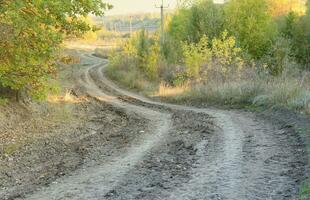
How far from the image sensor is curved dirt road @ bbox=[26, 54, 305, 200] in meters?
8.46

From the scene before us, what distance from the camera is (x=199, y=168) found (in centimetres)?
1025

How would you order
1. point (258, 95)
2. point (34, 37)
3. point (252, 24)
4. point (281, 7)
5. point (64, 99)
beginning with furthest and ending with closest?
1. point (281, 7)
2. point (252, 24)
3. point (64, 99)
4. point (258, 95)
5. point (34, 37)

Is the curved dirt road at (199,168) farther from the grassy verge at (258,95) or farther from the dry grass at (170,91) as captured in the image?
the dry grass at (170,91)

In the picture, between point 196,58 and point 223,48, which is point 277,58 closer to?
point 223,48

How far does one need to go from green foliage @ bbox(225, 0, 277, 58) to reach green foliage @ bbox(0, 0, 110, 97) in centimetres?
3425

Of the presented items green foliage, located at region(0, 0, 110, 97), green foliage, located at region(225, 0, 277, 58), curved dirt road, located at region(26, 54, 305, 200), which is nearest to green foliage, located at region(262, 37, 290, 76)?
curved dirt road, located at region(26, 54, 305, 200)

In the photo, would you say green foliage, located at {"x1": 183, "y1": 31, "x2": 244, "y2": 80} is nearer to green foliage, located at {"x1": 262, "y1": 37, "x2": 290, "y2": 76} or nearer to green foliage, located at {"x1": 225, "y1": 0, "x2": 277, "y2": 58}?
green foliage, located at {"x1": 262, "y1": 37, "x2": 290, "y2": 76}

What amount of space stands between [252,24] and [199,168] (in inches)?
1501

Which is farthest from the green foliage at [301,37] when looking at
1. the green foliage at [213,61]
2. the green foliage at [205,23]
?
the green foliage at [213,61]

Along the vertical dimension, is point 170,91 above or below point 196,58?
below

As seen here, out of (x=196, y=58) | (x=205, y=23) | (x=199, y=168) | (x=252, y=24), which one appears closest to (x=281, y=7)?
(x=252, y=24)

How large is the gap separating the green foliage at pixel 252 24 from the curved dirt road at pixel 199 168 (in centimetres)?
3104

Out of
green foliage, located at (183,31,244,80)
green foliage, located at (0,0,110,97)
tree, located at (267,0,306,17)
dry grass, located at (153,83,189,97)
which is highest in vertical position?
tree, located at (267,0,306,17)

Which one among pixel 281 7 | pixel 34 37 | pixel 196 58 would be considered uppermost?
pixel 281 7
